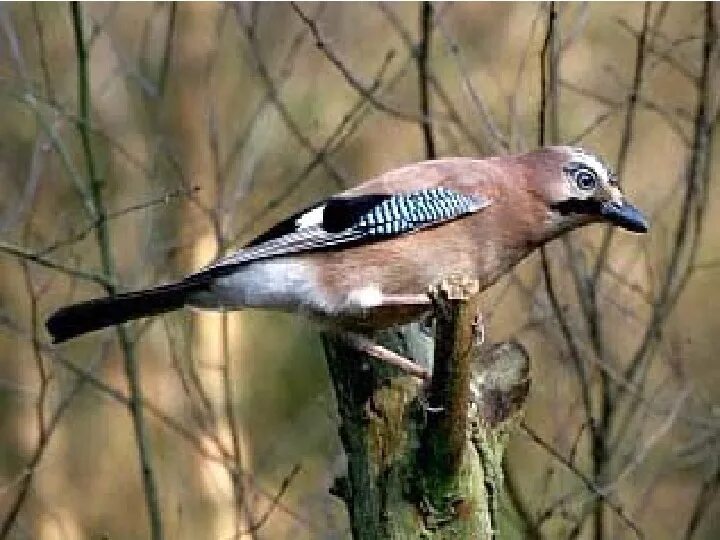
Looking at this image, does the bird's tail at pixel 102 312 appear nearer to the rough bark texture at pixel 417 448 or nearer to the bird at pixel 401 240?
the bird at pixel 401 240

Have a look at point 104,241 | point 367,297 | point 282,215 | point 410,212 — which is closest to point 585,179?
point 410,212

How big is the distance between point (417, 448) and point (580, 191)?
645 mm

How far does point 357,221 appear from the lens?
3.46 m

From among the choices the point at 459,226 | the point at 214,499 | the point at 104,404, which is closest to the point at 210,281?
the point at 459,226

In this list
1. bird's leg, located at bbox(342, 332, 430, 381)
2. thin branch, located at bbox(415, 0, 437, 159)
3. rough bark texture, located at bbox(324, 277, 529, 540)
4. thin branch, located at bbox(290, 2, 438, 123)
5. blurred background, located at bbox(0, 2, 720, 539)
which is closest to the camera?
rough bark texture, located at bbox(324, 277, 529, 540)

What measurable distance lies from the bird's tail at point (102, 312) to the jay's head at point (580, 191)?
2.60ft

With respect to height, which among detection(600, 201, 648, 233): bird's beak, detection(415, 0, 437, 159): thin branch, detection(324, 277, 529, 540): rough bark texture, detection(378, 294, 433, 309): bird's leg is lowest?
detection(324, 277, 529, 540): rough bark texture

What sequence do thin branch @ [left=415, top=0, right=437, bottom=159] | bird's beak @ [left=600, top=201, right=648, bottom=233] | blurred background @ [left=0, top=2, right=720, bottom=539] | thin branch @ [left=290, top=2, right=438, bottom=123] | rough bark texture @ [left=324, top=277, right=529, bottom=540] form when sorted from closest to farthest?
rough bark texture @ [left=324, top=277, right=529, bottom=540]
bird's beak @ [left=600, top=201, right=648, bottom=233]
thin branch @ [left=290, top=2, right=438, bottom=123]
thin branch @ [left=415, top=0, right=437, bottom=159]
blurred background @ [left=0, top=2, right=720, bottom=539]

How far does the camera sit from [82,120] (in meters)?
4.65

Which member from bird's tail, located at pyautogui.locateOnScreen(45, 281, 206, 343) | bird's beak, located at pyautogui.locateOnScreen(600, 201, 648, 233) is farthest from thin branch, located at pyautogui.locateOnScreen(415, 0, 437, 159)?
bird's tail, located at pyautogui.locateOnScreen(45, 281, 206, 343)

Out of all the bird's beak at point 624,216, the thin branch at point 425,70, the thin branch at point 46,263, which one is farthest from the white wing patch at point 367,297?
the thin branch at point 425,70

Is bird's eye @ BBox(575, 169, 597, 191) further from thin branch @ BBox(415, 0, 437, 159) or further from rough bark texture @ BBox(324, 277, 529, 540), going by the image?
thin branch @ BBox(415, 0, 437, 159)

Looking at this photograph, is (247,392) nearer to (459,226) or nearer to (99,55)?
(99,55)

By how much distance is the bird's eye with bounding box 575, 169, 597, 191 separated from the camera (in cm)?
347
